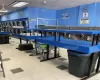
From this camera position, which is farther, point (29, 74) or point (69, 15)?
point (69, 15)

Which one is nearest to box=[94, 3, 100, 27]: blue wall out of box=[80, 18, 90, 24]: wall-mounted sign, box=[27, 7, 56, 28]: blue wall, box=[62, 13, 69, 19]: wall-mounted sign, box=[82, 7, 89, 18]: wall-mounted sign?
box=[80, 18, 90, 24]: wall-mounted sign

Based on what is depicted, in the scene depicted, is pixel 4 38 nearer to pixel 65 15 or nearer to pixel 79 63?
pixel 65 15

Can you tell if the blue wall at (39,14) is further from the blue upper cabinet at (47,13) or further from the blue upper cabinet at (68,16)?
the blue upper cabinet at (68,16)

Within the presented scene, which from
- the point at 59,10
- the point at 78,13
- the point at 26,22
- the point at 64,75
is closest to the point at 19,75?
the point at 64,75

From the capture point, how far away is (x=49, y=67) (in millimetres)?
3346

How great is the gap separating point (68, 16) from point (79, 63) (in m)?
7.26

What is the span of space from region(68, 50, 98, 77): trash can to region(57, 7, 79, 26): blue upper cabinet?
6378mm

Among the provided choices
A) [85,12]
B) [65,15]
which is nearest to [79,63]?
[85,12]

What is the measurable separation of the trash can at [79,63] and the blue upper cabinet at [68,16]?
6.38 meters

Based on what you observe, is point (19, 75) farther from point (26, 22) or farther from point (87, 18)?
point (87, 18)

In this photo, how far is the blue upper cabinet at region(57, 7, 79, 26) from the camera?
8.61 m

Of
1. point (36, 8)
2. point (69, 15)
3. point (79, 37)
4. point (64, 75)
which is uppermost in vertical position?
point (36, 8)

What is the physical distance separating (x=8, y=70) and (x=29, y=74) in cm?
72

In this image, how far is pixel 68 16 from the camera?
9250 mm
